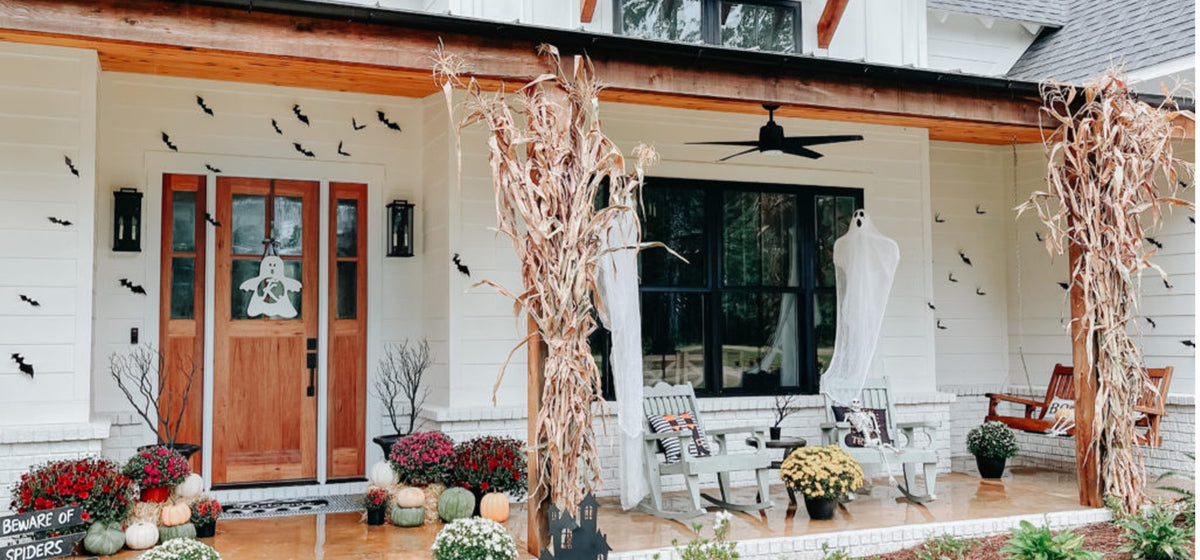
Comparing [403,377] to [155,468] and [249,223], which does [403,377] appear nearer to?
[249,223]

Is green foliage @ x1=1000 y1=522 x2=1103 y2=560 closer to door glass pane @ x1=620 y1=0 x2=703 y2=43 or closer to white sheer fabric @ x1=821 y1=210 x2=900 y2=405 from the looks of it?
white sheer fabric @ x1=821 y1=210 x2=900 y2=405

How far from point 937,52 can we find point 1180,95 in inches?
101

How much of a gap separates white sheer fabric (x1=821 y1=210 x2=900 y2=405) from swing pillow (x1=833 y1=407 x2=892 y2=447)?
0.64 ft

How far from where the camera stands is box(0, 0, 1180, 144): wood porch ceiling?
4.55m

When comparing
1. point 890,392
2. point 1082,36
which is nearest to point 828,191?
point 890,392

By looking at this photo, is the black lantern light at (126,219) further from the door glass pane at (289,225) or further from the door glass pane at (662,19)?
the door glass pane at (662,19)

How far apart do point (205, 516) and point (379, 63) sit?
9.03ft

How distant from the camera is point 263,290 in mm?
7055

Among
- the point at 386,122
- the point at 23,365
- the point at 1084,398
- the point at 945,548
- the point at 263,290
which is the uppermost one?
the point at 386,122

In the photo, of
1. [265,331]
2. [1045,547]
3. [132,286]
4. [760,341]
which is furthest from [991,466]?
[132,286]

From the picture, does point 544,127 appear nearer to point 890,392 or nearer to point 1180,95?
point 890,392

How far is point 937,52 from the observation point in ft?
31.8

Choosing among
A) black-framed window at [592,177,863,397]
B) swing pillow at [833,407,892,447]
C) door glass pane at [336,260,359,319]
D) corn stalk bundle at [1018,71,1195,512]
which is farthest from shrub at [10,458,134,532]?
corn stalk bundle at [1018,71,1195,512]

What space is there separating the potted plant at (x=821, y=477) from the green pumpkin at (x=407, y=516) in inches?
88.1
